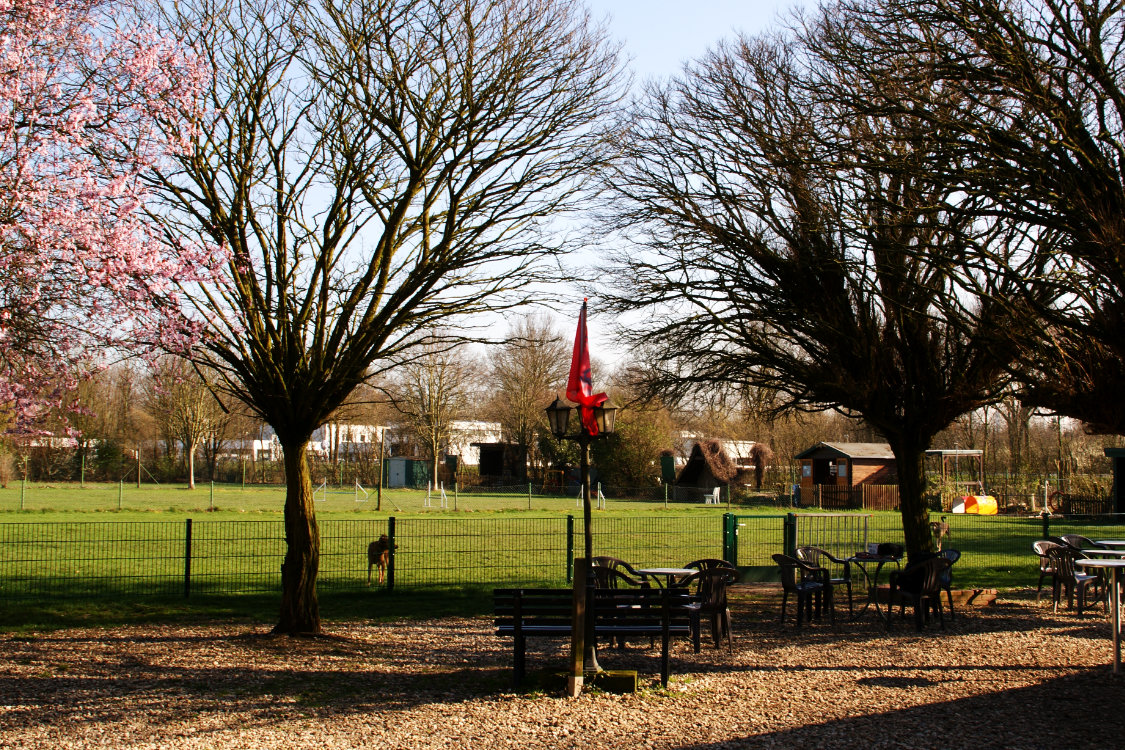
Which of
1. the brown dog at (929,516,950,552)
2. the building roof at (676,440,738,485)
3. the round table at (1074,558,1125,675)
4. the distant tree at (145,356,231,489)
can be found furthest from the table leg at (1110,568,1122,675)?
the building roof at (676,440,738,485)

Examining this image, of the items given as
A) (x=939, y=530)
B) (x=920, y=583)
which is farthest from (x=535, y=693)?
(x=939, y=530)

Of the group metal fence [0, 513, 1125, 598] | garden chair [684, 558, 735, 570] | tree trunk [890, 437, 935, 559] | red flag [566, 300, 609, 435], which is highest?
red flag [566, 300, 609, 435]

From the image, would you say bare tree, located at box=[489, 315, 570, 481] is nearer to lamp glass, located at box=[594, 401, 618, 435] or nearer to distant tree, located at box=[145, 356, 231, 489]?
distant tree, located at box=[145, 356, 231, 489]

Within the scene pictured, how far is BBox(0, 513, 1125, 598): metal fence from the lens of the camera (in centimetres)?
1527

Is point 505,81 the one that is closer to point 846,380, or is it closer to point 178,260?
point 178,260

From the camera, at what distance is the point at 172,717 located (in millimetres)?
6922

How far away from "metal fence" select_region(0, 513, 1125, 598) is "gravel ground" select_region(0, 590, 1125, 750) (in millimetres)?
4516

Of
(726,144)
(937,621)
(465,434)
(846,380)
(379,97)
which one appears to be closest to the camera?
(379,97)

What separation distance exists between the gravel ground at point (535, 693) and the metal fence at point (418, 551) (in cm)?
452

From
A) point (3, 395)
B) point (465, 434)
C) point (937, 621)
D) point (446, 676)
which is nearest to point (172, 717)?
point (446, 676)

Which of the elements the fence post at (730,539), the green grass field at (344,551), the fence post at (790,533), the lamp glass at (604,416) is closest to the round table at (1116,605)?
the lamp glass at (604,416)

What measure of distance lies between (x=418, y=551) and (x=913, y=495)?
34.9ft

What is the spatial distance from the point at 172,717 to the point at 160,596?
24.5 ft

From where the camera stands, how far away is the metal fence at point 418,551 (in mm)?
15273
